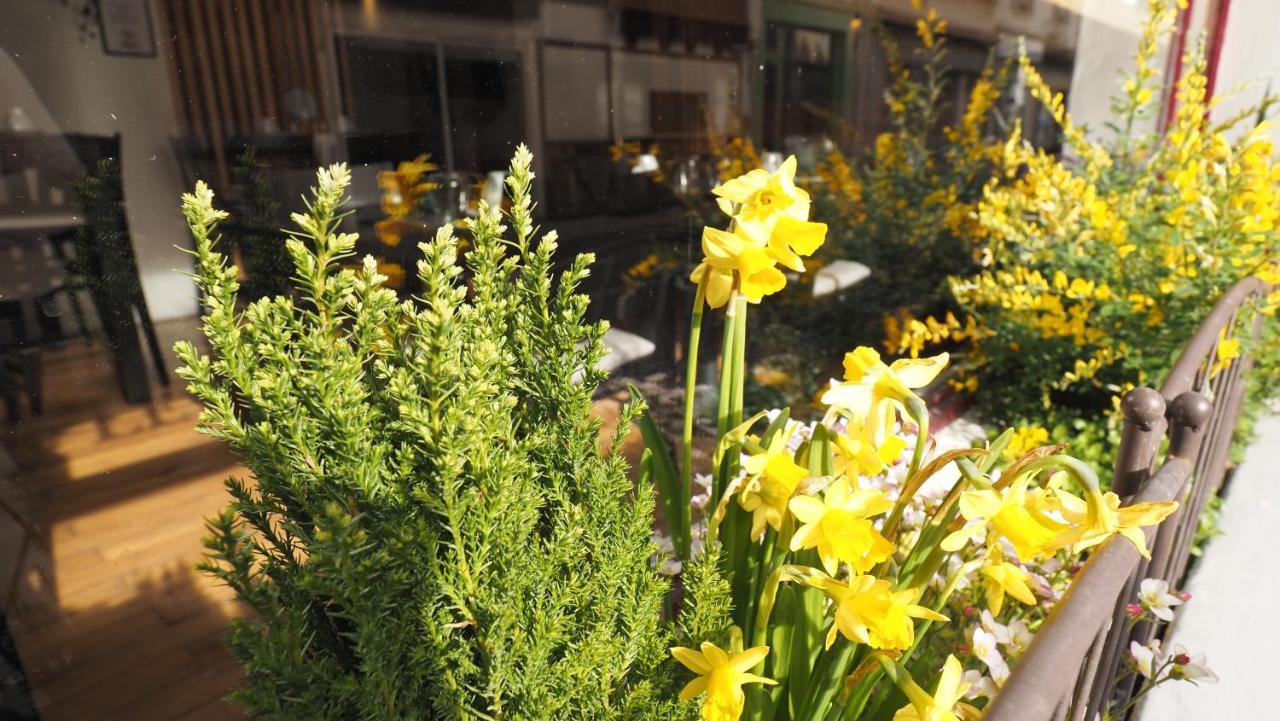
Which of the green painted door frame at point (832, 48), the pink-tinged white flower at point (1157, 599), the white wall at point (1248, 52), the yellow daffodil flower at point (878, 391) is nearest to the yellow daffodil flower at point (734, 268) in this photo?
the yellow daffodil flower at point (878, 391)

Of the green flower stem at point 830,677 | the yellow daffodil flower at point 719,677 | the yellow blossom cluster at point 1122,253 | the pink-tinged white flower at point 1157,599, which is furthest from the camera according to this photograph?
the yellow blossom cluster at point 1122,253

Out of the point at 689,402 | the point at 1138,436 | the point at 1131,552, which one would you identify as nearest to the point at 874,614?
the point at 1131,552

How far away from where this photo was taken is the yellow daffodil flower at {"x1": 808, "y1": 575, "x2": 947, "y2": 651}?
881mm

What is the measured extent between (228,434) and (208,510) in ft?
2.54

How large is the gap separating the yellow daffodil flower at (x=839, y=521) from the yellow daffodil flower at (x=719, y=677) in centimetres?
16

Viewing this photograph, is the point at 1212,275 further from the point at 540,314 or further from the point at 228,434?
the point at 228,434

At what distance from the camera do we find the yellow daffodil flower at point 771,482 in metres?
1.02

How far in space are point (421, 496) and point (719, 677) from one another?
0.44m

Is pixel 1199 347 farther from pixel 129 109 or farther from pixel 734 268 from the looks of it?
pixel 129 109

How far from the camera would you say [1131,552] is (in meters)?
0.93

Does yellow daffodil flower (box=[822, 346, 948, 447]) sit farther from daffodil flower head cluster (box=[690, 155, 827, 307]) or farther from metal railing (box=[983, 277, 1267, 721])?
metal railing (box=[983, 277, 1267, 721])

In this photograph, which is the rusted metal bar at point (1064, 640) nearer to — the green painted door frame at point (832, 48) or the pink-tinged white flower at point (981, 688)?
the pink-tinged white flower at point (981, 688)

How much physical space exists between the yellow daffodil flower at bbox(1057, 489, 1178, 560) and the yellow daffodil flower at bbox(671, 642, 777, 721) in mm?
398

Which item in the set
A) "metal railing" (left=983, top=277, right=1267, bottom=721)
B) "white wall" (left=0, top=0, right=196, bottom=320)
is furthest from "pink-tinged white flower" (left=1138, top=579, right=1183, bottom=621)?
"white wall" (left=0, top=0, right=196, bottom=320)
